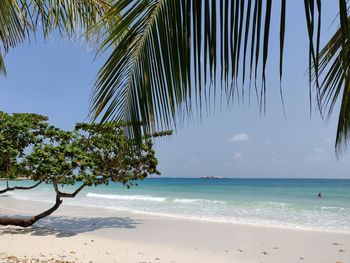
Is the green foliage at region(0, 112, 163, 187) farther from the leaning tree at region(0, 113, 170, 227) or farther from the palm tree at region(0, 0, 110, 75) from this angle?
the palm tree at region(0, 0, 110, 75)

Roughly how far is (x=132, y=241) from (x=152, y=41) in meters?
8.30

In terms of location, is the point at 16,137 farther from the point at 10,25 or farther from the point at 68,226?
the point at 10,25

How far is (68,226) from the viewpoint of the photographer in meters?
11.1

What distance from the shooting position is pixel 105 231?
10328mm

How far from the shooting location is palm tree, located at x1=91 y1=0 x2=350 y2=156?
3.16ft

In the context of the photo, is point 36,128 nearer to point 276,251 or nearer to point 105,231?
point 105,231

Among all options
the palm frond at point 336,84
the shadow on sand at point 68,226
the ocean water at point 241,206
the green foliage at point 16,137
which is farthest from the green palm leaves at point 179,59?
the ocean water at point 241,206

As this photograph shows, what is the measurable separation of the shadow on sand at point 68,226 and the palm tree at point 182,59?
8742 millimetres

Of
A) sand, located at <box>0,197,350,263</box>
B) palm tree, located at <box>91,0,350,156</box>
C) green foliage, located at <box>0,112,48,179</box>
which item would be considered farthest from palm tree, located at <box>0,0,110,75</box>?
green foliage, located at <box>0,112,48,179</box>

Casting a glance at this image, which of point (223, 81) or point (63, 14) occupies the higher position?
point (63, 14)

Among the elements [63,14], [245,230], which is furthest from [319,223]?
[63,14]

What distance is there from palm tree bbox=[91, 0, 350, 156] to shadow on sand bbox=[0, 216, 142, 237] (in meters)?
8.74

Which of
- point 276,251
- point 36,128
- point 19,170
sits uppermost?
point 36,128

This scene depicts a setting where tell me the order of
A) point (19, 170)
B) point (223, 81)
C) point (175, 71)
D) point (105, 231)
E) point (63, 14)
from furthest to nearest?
point (105, 231) → point (19, 170) → point (63, 14) → point (175, 71) → point (223, 81)
